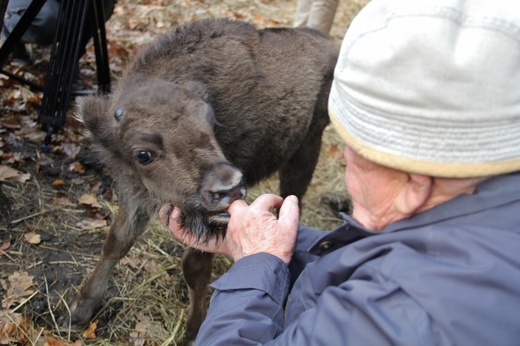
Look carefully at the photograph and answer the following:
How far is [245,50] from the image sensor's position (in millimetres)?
4223

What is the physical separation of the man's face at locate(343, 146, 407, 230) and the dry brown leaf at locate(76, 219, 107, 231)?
3.37 m

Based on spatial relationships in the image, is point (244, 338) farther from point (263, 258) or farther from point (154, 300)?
point (154, 300)

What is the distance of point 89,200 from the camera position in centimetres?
499

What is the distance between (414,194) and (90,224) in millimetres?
3734

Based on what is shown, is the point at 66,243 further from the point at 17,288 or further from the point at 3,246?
the point at 17,288

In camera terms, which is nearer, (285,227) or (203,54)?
(285,227)

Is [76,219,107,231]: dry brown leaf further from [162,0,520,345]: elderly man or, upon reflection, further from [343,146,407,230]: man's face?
[343,146,407,230]: man's face

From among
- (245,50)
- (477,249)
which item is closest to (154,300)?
(245,50)

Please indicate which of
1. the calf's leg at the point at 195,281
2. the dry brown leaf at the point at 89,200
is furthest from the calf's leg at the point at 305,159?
the dry brown leaf at the point at 89,200

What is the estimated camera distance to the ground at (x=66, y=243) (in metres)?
3.93

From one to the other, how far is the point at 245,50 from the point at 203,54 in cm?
44

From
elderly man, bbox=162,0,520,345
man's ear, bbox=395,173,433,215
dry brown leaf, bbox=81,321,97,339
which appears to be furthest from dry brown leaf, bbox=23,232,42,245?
man's ear, bbox=395,173,433,215

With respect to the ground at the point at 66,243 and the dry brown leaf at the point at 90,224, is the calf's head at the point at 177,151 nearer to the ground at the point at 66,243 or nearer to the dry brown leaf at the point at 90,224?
the ground at the point at 66,243

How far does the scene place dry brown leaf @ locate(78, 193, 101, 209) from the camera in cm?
495
